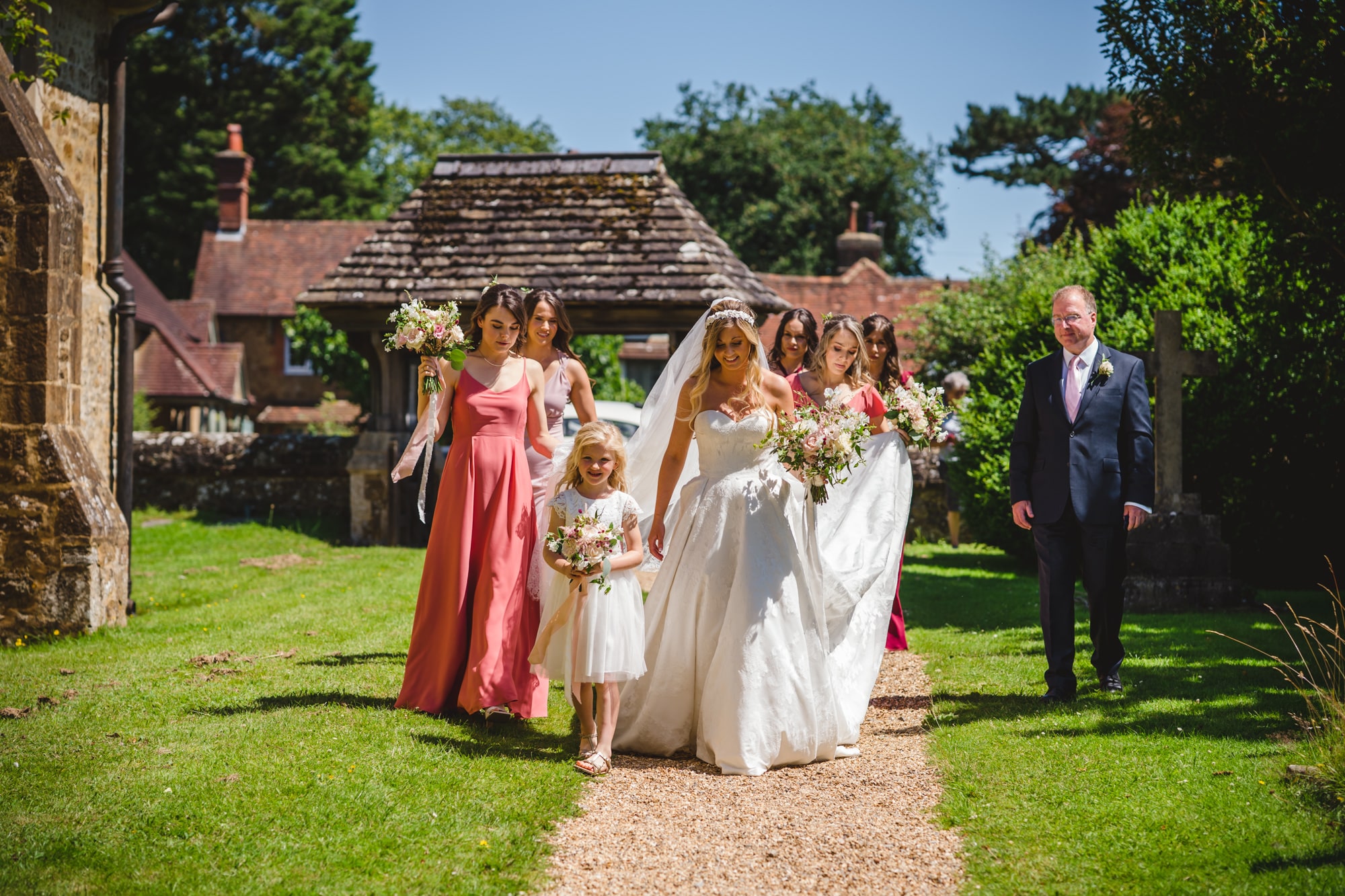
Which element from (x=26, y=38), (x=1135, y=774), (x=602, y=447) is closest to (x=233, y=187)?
(x=26, y=38)

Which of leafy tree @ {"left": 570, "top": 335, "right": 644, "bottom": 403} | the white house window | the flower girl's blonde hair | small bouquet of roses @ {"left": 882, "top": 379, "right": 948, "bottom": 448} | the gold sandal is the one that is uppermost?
the white house window

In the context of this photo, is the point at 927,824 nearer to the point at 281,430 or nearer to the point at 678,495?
the point at 678,495

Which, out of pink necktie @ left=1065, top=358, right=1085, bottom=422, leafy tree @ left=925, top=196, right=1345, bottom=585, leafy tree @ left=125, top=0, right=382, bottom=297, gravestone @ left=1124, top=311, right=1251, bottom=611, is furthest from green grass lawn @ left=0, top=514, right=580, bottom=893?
leafy tree @ left=125, top=0, right=382, bottom=297

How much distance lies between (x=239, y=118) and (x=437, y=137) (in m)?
10.5

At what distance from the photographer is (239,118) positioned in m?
44.4

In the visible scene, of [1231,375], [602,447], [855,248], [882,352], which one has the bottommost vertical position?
[602,447]

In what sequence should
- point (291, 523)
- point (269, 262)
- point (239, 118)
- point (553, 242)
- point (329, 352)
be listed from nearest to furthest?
1. point (553, 242)
2. point (291, 523)
3. point (329, 352)
4. point (269, 262)
5. point (239, 118)

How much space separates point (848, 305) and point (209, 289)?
23.2 metres

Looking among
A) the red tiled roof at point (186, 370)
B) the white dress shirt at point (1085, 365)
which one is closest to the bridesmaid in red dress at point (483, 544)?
the white dress shirt at point (1085, 365)

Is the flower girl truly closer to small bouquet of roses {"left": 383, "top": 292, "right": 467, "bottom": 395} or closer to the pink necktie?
small bouquet of roses {"left": 383, "top": 292, "right": 467, "bottom": 395}

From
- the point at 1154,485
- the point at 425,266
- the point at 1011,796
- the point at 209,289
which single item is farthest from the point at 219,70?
the point at 1011,796

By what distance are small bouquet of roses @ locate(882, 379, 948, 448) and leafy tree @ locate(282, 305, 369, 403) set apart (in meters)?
21.6

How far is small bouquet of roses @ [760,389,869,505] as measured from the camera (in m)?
5.97

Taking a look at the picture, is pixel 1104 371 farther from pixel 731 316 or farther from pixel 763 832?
pixel 763 832
